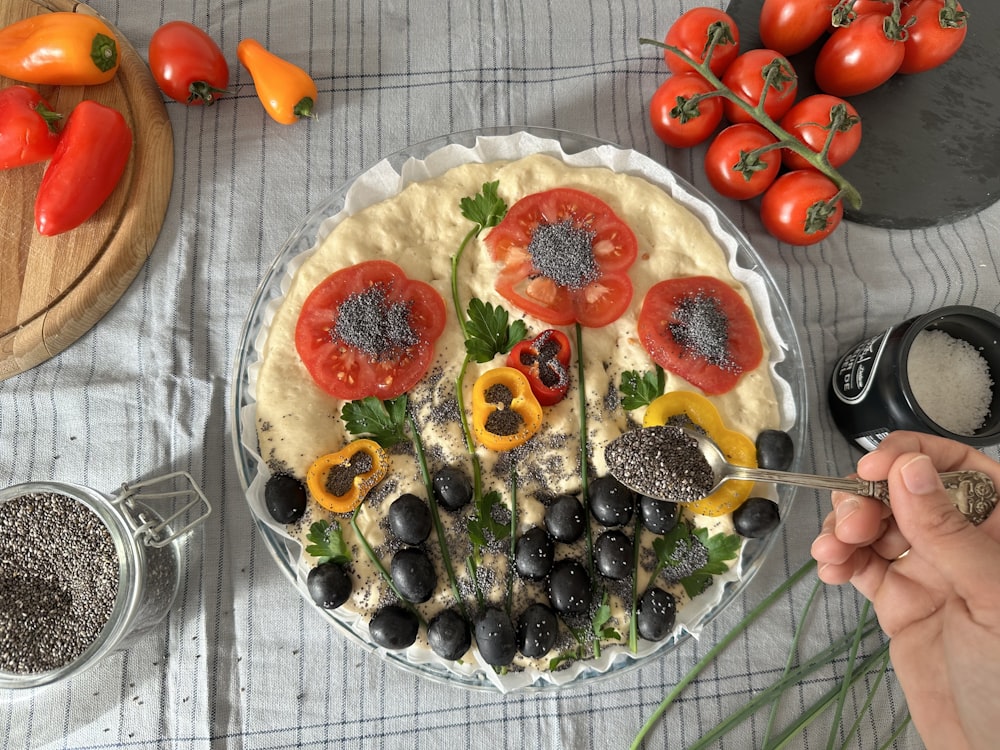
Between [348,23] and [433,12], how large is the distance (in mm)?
249

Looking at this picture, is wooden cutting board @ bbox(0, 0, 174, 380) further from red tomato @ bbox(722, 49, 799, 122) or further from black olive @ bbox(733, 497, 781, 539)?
black olive @ bbox(733, 497, 781, 539)

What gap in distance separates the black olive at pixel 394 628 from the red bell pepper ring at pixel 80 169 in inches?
49.3

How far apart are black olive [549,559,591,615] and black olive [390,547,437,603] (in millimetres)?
271

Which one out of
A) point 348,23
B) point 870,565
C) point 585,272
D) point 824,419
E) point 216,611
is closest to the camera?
point 870,565

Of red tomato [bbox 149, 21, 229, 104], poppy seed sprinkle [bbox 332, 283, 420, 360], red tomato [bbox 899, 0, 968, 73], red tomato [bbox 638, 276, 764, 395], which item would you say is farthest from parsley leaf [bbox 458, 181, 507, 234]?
red tomato [bbox 899, 0, 968, 73]

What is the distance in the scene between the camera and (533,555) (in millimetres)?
1524

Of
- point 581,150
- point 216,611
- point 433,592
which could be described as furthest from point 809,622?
point 216,611

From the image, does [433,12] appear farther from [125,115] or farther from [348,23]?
[125,115]

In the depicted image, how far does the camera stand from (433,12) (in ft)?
6.64

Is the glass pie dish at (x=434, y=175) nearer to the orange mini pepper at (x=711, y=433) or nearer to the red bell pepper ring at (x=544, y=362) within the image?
the orange mini pepper at (x=711, y=433)

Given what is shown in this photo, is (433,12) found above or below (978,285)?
above

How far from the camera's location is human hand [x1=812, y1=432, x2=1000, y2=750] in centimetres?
116

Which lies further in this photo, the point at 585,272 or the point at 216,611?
the point at 216,611

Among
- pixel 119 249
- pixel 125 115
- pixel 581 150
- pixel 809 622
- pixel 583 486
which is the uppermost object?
pixel 125 115
